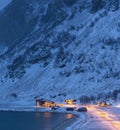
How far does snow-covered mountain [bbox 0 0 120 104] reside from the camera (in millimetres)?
135125

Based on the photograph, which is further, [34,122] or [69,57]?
[69,57]

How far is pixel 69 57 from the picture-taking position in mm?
151375

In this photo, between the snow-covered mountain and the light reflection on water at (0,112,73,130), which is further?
the snow-covered mountain

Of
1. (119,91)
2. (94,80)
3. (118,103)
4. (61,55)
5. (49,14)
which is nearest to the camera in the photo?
(118,103)

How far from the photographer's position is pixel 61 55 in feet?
513

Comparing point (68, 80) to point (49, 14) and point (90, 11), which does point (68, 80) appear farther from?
point (49, 14)

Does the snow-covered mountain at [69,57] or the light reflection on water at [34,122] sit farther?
the snow-covered mountain at [69,57]

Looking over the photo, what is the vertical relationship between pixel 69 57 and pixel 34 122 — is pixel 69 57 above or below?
above

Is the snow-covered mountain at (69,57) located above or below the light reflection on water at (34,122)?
above

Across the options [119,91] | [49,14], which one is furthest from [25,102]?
[49,14]

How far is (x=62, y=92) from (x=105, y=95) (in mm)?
15983

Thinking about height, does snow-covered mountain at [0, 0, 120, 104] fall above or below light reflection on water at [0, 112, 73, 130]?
above

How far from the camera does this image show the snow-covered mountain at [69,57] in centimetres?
13512

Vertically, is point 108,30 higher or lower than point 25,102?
higher
